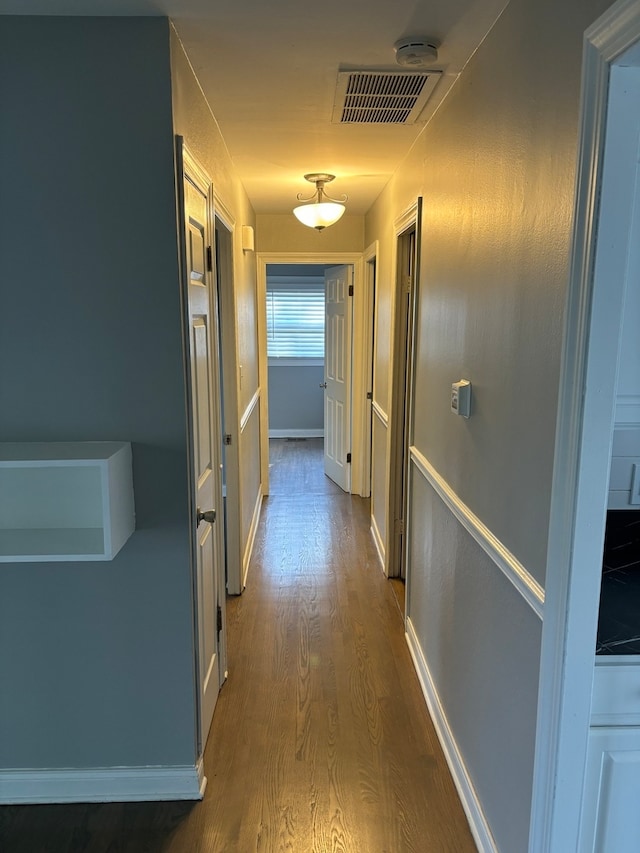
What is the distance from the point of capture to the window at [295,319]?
720 cm

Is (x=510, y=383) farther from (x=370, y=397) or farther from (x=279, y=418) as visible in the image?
(x=279, y=418)

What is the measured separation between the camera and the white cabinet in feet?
4.04

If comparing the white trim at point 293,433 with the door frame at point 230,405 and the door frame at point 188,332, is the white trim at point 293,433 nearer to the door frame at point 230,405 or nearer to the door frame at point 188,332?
the door frame at point 230,405

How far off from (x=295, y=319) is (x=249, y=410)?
347 centimetres

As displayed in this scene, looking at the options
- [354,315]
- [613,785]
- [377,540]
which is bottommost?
[377,540]

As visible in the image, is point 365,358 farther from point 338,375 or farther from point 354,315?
point 338,375

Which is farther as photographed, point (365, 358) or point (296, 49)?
point (365, 358)

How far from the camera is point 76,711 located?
190 centimetres

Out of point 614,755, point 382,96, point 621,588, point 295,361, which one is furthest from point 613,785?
point 295,361

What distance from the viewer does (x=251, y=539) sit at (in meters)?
4.02

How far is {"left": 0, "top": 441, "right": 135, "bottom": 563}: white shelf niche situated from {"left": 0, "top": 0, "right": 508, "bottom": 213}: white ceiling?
117cm

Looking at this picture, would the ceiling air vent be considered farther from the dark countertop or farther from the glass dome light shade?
the dark countertop

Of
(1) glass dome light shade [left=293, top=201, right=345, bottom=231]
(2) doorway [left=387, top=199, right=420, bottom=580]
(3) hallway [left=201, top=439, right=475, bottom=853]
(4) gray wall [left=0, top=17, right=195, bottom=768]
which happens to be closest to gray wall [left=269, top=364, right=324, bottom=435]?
(3) hallway [left=201, top=439, right=475, bottom=853]

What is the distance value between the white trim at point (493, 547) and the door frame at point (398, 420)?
3.36 ft
